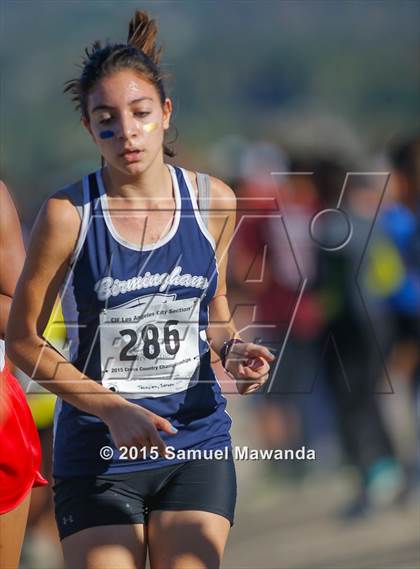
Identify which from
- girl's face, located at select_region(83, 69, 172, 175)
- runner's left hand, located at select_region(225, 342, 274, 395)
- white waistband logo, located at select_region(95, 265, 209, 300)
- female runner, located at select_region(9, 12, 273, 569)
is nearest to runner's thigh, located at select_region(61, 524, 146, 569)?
female runner, located at select_region(9, 12, 273, 569)

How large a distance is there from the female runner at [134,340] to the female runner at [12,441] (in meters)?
0.11

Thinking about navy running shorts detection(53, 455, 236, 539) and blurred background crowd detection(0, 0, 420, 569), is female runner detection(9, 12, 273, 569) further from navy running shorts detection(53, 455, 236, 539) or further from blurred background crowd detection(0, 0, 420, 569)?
blurred background crowd detection(0, 0, 420, 569)

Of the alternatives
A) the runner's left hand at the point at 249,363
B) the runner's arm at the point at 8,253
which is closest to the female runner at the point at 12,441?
the runner's arm at the point at 8,253

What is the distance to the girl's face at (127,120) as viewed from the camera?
2.44 m

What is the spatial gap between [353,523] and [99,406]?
69.4 inches

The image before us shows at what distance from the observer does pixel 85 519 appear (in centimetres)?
226

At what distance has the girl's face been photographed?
8.00ft

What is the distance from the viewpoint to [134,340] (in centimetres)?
261

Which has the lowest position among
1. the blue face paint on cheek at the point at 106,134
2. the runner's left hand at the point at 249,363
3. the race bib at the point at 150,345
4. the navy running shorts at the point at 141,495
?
the navy running shorts at the point at 141,495

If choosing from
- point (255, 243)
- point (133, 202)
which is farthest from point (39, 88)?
point (133, 202)

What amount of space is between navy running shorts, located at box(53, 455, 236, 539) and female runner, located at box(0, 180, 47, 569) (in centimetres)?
13

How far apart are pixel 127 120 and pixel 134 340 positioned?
1.70ft

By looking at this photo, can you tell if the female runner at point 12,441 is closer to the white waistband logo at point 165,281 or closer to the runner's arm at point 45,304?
the runner's arm at point 45,304

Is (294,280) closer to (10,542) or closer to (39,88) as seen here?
(39,88)
